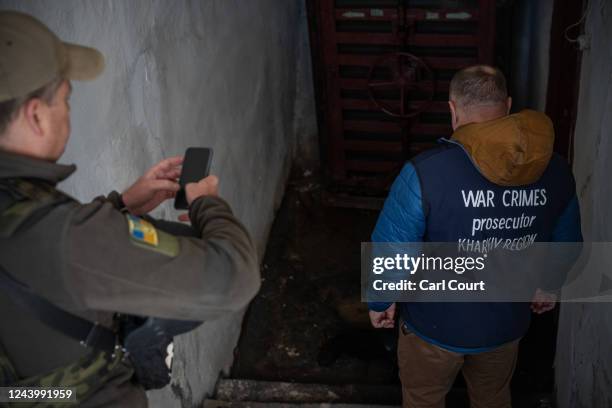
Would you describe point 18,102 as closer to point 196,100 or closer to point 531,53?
point 196,100

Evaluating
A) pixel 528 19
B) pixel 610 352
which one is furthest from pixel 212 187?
pixel 528 19

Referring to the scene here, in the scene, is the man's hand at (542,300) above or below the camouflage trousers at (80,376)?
below

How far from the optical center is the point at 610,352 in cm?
240

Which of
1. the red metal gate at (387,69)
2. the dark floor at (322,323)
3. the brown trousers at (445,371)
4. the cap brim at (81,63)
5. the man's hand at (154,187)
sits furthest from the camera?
the red metal gate at (387,69)

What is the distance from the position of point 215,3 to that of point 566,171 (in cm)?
184

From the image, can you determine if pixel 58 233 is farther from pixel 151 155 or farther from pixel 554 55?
pixel 554 55

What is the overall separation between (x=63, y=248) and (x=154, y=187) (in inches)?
17.6

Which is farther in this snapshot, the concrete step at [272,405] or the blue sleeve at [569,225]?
the concrete step at [272,405]

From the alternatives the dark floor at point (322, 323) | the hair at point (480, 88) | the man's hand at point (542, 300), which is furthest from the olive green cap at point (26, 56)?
the dark floor at point (322, 323)

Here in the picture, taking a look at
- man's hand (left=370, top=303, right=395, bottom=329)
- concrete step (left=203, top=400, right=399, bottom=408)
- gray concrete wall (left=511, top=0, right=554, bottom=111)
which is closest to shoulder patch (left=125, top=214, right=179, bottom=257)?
man's hand (left=370, top=303, right=395, bottom=329)

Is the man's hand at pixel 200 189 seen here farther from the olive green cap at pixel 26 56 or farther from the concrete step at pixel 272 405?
the concrete step at pixel 272 405

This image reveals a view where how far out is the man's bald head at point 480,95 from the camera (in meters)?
2.31

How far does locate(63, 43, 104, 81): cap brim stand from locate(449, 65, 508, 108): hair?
1230mm

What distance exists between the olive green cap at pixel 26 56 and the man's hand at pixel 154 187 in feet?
1.32
